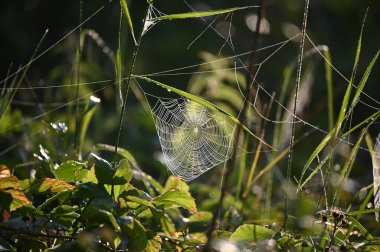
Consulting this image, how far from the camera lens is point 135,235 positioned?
1.02 meters

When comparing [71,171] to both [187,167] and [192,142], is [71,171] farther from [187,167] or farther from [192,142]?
[192,142]

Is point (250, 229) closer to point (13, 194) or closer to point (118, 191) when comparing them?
point (118, 191)

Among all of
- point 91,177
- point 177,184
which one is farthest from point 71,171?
point 177,184

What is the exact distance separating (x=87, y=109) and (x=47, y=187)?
40 cm

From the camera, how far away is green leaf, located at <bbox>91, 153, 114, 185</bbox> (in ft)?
3.52

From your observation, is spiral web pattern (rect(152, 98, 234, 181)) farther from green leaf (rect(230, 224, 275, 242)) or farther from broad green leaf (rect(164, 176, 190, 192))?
green leaf (rect(230, 224, 275, 242))

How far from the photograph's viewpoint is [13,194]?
1119 millimetres

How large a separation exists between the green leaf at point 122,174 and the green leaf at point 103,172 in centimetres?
1

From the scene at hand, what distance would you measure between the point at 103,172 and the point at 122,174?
0.13 ft

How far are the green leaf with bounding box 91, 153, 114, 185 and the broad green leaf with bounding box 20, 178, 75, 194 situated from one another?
106mm

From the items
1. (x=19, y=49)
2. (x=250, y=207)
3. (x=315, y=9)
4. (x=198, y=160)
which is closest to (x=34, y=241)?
(x=198, y=160)

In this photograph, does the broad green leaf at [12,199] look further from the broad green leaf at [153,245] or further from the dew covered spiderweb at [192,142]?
the dew covered spiderweb at [192,142]

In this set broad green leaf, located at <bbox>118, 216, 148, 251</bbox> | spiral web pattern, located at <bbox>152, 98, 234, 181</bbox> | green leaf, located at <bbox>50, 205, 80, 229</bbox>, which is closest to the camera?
broad green leaf, located at <bbox>118, 216, 148, 251</bbox>

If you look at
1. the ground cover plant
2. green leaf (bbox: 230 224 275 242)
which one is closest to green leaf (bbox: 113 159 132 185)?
the ground cover plant
